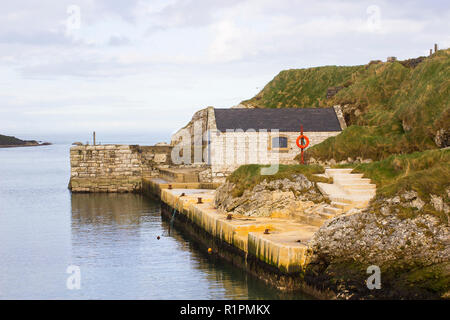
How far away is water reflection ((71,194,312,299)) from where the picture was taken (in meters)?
15.1

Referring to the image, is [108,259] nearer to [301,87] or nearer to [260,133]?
[260,133]

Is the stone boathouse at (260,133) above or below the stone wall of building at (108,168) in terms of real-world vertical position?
above

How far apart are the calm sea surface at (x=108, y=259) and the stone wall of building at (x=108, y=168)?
687 centimetres

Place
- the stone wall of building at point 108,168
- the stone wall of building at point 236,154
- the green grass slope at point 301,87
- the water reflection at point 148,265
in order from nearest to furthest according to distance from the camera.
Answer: the water reflection at point 148,265 → the stone wall of building at point 236,154 → the stone wall of building at point 108,168 → the green grass slope at point 301,87

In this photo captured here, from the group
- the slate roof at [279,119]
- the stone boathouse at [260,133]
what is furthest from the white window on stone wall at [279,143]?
the slate roof at [279,119]

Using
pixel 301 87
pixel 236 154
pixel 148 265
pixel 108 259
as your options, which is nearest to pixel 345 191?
pixel 148 265

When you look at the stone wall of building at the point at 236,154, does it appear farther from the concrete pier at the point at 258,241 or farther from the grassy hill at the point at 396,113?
the concrete pier at the point at 258,241

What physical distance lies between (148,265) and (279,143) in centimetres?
1829

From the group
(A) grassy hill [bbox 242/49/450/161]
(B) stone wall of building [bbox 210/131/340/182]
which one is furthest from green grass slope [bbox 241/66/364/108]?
(B) stone wall of building [bbox 210/131/340/182]

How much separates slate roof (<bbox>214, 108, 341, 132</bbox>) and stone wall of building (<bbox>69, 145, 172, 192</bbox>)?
23.7ft

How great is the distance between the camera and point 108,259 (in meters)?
19.3

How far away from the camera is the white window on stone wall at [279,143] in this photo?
1385 inches

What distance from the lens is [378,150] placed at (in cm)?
2767

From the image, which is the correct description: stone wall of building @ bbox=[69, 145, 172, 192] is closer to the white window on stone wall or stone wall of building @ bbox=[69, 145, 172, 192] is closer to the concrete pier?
the white window on stone wall
